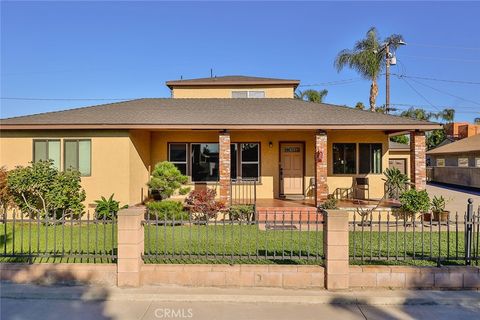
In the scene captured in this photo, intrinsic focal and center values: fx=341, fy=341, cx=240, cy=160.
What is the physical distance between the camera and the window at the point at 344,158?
46.5 ft

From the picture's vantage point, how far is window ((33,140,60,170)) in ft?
37.8

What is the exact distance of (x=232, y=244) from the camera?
5.75 m

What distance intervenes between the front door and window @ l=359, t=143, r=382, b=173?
251cm

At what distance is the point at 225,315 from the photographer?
451 cm

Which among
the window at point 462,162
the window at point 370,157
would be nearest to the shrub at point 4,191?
the window at point 370,157

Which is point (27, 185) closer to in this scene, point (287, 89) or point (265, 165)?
point (265, 165)

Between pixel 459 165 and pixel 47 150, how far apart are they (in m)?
27.7

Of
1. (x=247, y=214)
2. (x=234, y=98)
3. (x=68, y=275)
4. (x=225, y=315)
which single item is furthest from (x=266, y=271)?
(x=234, y=98)

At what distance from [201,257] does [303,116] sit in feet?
26.8

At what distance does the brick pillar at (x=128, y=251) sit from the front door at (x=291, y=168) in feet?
31.4

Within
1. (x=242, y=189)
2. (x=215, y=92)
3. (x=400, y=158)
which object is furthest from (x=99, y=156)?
(x=400, y=158)

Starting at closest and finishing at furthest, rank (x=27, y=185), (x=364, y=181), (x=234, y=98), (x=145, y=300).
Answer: (x=145, y=300) → (x=27, y=185) → (x=364, y=181) → (x=234, y=98)

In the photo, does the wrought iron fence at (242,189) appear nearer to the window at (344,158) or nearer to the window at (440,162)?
the window at (344,158)

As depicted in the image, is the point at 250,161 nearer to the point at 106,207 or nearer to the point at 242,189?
the point at 242,189
